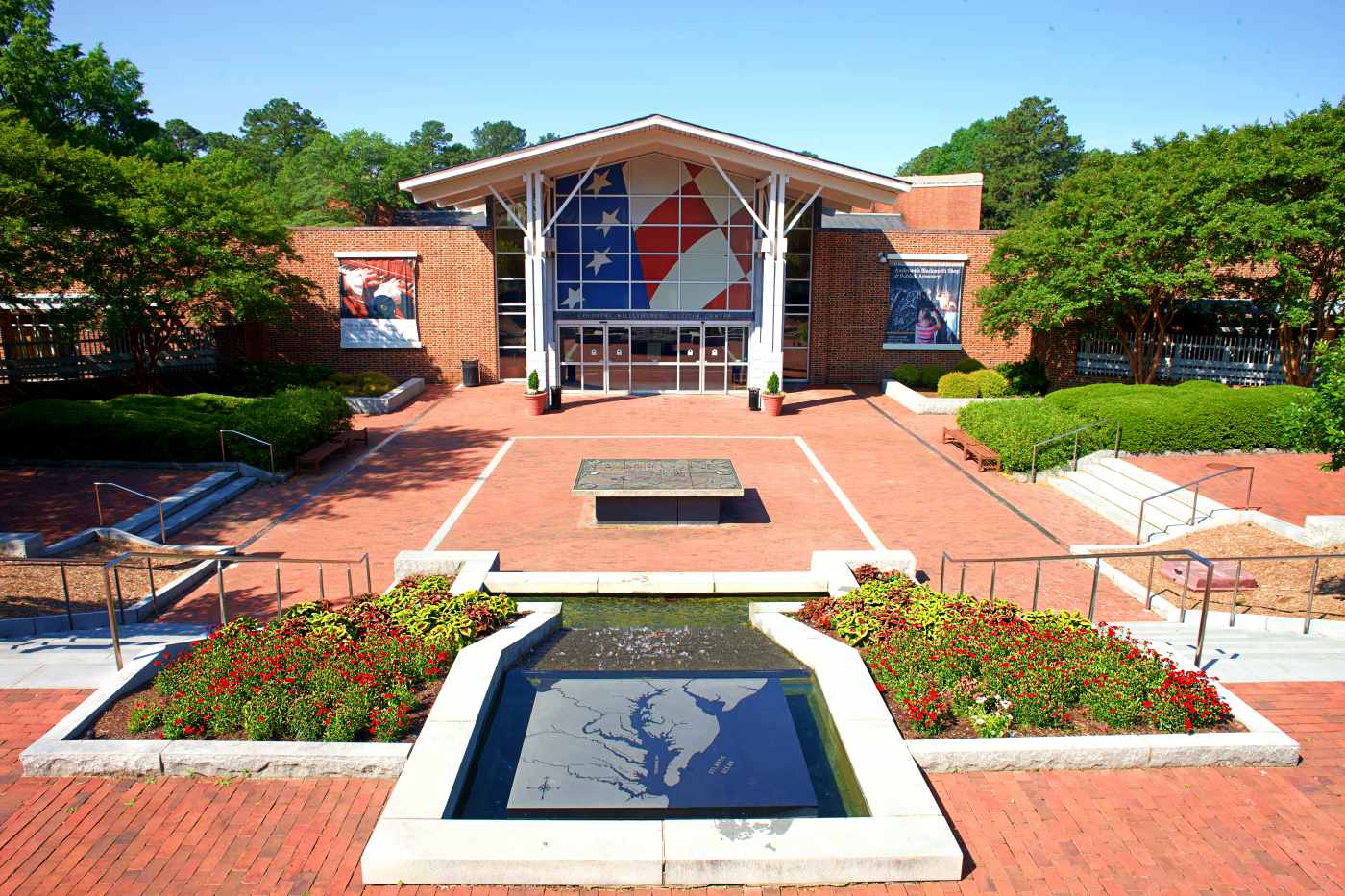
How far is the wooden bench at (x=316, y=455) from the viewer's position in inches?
704

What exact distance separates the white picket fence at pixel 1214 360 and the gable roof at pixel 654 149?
8.28m

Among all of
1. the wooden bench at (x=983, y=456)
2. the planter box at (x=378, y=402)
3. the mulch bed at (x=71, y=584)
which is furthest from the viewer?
the planter box at (x=378, y=402)

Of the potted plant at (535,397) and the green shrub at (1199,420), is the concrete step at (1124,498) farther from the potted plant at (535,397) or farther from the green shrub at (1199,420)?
the potted plant at (535,397)

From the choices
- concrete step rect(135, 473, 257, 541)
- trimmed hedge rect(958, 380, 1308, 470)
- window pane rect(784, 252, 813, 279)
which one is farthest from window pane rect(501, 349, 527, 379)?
trimmed hedge rect(958, 380, 1308, 470)

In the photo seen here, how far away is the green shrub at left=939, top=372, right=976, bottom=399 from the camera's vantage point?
25609 mm

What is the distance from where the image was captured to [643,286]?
27641 millimetres

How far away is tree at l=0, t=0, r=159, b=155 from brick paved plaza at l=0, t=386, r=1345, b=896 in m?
19.2

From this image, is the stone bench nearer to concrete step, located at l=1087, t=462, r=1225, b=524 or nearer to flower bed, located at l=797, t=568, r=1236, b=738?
flower bed, located at l=797, t=568, r=1236, b=738

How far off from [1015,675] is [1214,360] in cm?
2024

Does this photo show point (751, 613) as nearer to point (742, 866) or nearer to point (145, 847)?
point (742, 866)

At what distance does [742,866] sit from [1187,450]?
16.1m

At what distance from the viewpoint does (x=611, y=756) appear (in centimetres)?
713

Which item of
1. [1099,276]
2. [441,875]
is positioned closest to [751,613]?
[441,875]

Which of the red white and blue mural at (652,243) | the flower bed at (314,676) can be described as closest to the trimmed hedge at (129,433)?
the flower bed at (314,676)
